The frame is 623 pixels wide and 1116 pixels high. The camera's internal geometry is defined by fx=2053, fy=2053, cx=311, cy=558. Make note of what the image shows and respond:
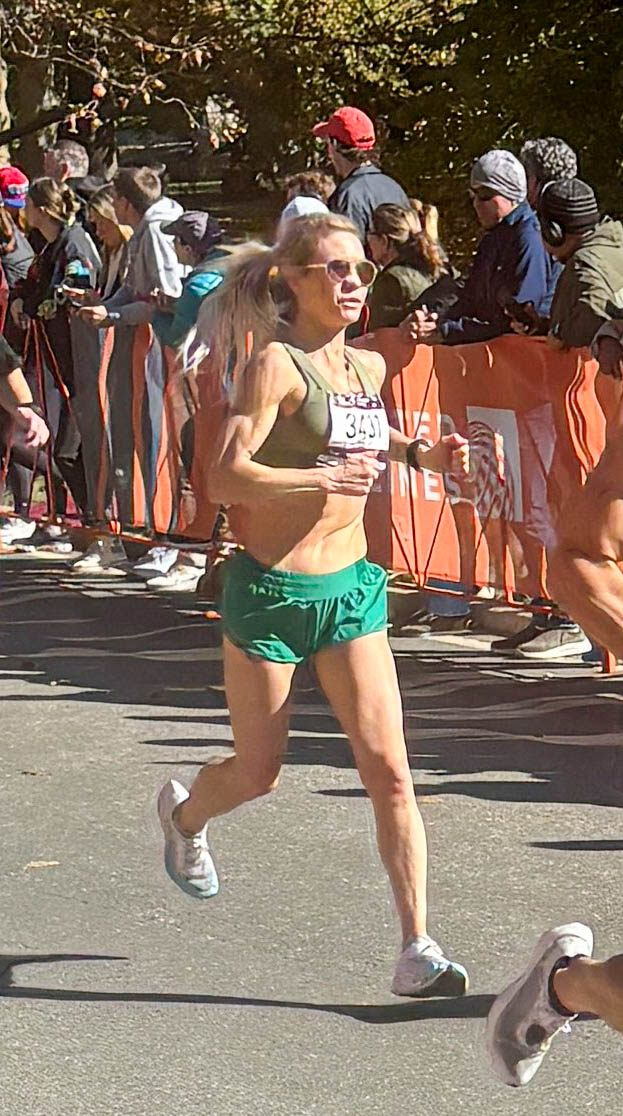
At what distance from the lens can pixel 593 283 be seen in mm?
5137

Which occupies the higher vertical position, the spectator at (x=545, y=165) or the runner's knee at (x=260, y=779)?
the spectator at (x=545, y=165)

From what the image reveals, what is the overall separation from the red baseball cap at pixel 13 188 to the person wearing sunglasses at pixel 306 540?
776cm

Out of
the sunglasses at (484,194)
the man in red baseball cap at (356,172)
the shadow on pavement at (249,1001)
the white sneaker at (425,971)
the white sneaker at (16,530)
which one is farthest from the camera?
the white sneaker at (16,530)

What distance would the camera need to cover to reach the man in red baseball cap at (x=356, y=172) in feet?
17.1

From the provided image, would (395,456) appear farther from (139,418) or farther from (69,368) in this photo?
(69,368)

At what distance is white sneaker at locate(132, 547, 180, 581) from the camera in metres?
7.68

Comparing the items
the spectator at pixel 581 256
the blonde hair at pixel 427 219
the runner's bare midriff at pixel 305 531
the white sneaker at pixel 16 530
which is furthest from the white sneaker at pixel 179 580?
the runner's bare midriff at pixel 305 531

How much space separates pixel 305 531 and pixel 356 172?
2.55 meters

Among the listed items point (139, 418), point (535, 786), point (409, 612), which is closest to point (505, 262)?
point (409, 612)

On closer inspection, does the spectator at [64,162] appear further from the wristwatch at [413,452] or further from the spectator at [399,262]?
the wristwatch at [413,452]

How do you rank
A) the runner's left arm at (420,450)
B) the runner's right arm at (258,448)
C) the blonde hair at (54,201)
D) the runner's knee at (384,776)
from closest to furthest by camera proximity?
the runner's right arm at (258,448)
the runner's left arm at (420,450)
the runner's knee at (384,776)
the blonde hair at (54,201)

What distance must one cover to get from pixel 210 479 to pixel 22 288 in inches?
257

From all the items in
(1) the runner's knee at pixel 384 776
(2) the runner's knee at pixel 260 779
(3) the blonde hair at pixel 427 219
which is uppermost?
(3) the blonde hair at pixel 427 219

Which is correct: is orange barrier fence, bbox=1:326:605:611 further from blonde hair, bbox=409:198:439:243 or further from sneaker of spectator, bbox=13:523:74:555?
sneaker of spectator, bbox=13:523:74:555
